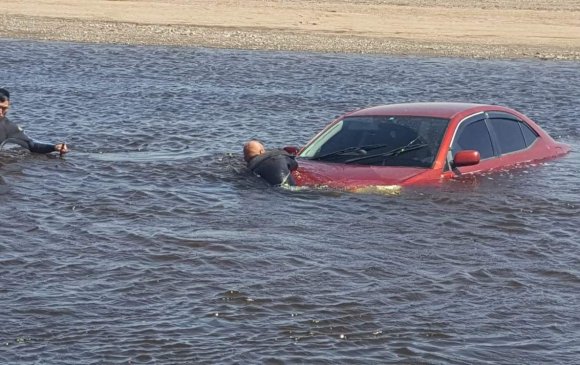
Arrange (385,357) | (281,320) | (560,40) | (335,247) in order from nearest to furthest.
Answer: (385,357) → (281,320) → (335,247) → (560,40)

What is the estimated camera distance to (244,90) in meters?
21.0

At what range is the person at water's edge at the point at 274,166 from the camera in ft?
39.4

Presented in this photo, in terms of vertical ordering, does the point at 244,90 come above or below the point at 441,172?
below

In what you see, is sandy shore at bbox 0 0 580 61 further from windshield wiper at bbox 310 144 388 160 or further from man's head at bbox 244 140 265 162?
windshield wiper at bbox 310 144 388 160

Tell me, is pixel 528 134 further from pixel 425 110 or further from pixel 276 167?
pixel 276 167

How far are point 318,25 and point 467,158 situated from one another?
19.3 meters

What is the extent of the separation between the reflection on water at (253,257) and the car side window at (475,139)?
303 millimetres

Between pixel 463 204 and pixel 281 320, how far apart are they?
393cm

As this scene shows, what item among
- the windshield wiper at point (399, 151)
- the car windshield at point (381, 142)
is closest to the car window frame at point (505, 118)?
the car windshield at point (381, 142)

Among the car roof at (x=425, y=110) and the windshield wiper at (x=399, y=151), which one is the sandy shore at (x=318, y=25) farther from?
the windshield wiper at (x=399, y=151)

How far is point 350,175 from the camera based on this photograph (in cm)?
1173

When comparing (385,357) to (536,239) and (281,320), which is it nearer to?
(281,320)

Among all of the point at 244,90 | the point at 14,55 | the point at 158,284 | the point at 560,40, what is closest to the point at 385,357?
the point at 158,284

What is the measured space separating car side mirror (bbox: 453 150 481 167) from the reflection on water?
25cm
